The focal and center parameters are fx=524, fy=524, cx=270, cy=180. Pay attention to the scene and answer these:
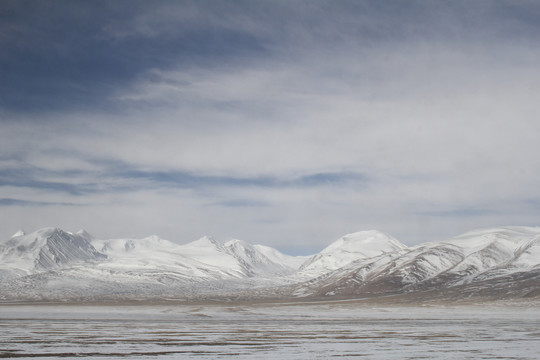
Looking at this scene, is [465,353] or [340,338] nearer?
[465,353]

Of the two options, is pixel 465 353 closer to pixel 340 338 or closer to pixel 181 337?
pixel 340 338

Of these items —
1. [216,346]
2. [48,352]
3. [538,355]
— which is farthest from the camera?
[216,346]

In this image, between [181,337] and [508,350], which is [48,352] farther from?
[508,350]

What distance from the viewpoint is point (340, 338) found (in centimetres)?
5653

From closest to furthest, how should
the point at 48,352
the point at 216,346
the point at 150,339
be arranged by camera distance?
the point at 48,352, the point at 216,346, the point at 150,339

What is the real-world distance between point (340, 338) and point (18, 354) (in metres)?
31.6

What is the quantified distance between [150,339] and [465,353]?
31317mm

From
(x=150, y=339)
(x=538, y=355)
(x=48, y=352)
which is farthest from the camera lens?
(x=150, y=339)

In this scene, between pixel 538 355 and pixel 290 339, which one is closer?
pixel 538 355

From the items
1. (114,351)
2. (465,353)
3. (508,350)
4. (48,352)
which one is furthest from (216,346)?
(508,350)

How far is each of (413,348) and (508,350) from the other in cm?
753

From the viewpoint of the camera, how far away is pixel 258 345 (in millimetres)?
49438

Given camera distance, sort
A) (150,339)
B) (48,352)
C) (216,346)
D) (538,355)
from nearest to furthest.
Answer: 1. (538,355)
2. (48,352)
3. (216,346)
4. (150,339)

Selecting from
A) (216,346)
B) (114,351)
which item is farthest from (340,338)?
(114,351)
